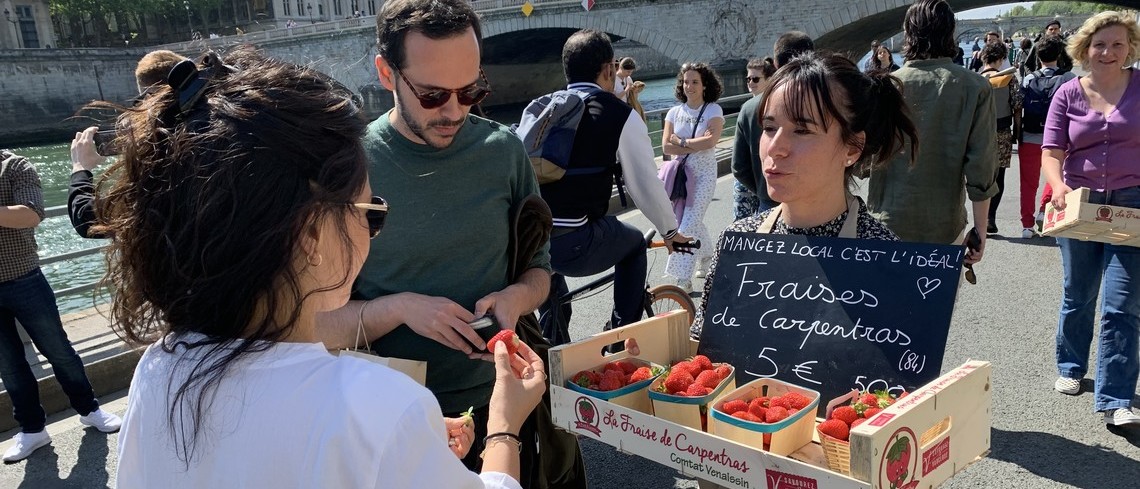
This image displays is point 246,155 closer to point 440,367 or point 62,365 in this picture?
point 440,367

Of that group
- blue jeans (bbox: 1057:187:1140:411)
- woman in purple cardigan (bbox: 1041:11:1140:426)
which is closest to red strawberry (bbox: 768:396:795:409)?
woman in purple cardigan (bbox: 1041:11:1140:426)

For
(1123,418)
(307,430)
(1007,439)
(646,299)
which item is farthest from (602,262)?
(307,430)

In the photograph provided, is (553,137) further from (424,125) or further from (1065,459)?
(1065,459)

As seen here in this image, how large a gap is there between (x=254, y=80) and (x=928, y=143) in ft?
10.2

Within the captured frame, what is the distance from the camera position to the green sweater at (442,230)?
6.98 feet

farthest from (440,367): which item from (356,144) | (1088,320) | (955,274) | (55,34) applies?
(55,34)

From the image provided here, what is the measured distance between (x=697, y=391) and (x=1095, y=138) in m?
2.96

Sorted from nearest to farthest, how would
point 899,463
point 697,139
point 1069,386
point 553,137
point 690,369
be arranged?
point 899,463 < point 690,369 < point 553,137 < point 1069,386 < point 697,139

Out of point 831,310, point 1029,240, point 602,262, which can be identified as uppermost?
point 831,310

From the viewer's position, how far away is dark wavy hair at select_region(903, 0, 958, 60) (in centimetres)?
359

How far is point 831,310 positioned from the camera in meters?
1.99

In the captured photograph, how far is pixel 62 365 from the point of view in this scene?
4180 millimetres

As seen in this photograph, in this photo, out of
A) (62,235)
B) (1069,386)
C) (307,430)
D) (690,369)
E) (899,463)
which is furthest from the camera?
(62,235)

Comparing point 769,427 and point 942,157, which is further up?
point 942,157
